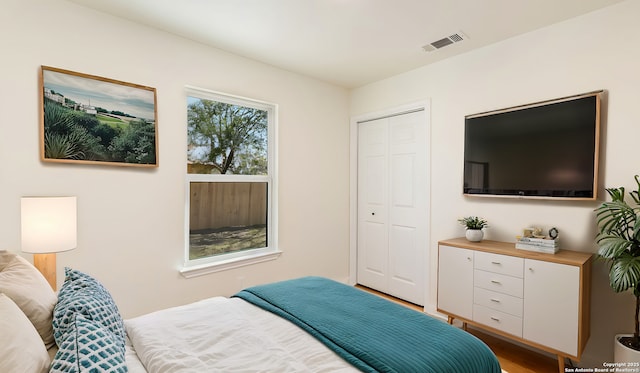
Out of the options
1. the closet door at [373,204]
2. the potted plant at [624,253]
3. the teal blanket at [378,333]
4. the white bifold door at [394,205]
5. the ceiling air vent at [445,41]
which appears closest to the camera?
the teal blanket at [378,333]

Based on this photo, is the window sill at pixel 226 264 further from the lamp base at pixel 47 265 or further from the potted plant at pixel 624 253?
the potted plant at pixel 624 253

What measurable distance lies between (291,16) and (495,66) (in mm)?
1791

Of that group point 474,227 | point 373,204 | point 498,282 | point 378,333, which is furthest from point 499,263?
point 373,204

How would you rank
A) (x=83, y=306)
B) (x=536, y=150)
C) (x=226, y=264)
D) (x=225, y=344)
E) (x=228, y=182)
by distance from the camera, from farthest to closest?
1. (x=228, y=182)
2. (x=226, y=264)
3. (x=536, y=150)
4. (x=225, y=344)
5. (x=83, y=306)

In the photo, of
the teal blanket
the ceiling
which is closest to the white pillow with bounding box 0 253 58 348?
the teal blanket

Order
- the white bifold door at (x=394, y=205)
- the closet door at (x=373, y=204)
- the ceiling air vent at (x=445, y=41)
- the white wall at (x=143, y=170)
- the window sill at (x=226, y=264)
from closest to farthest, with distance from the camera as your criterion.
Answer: the white wall at (x=143, y=170) → the ceiling air vent at (x=445, y=41) → the window sill at (x=226, y=264) → the white bifold door at (x=394, y=205) → the closet door at (x=373, y=204)

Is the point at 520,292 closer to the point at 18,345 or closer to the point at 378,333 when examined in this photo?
the point at 378,333

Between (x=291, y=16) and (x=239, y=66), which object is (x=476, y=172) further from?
(x=239, y=66)

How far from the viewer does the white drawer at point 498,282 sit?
2.28 meters

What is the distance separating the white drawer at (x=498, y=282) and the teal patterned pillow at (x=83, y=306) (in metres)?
2.38

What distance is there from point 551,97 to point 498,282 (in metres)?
1.47

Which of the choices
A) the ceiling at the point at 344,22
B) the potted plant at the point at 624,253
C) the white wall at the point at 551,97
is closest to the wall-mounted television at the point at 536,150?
the white wall at the point at 551,97

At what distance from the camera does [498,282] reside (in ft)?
7.79

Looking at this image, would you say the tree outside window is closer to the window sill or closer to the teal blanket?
the window sill
